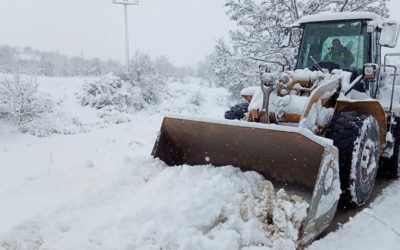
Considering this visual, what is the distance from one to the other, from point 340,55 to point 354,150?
1862mm

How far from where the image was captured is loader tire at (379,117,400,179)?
6188 millimetres

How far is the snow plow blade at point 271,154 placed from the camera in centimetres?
362

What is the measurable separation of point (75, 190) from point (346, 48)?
13.7 ft

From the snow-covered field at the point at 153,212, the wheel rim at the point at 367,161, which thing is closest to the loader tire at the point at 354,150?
the wheel rim at the point at 367,161

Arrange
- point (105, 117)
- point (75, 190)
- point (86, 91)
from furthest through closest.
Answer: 1. point (86, 91)
2. point (105, 117)
3. point (75, 190)

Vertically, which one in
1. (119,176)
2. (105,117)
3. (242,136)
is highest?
(242,136)

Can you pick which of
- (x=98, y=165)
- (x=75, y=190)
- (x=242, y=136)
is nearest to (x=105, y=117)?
(x=98, y=165)

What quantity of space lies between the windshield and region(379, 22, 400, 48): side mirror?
518 mm

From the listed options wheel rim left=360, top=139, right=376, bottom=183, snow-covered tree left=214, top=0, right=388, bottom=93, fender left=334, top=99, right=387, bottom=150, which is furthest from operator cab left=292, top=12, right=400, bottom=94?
snow-covered tree left=214, top=0, right=388, bottom=93

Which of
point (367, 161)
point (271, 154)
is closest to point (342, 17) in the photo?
point (367, 161)

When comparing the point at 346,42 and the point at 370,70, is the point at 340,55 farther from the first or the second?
the point at 370,70

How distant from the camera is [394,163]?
625cm

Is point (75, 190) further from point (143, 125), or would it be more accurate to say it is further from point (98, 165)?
point (143, 125)

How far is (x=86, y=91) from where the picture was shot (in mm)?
16094
